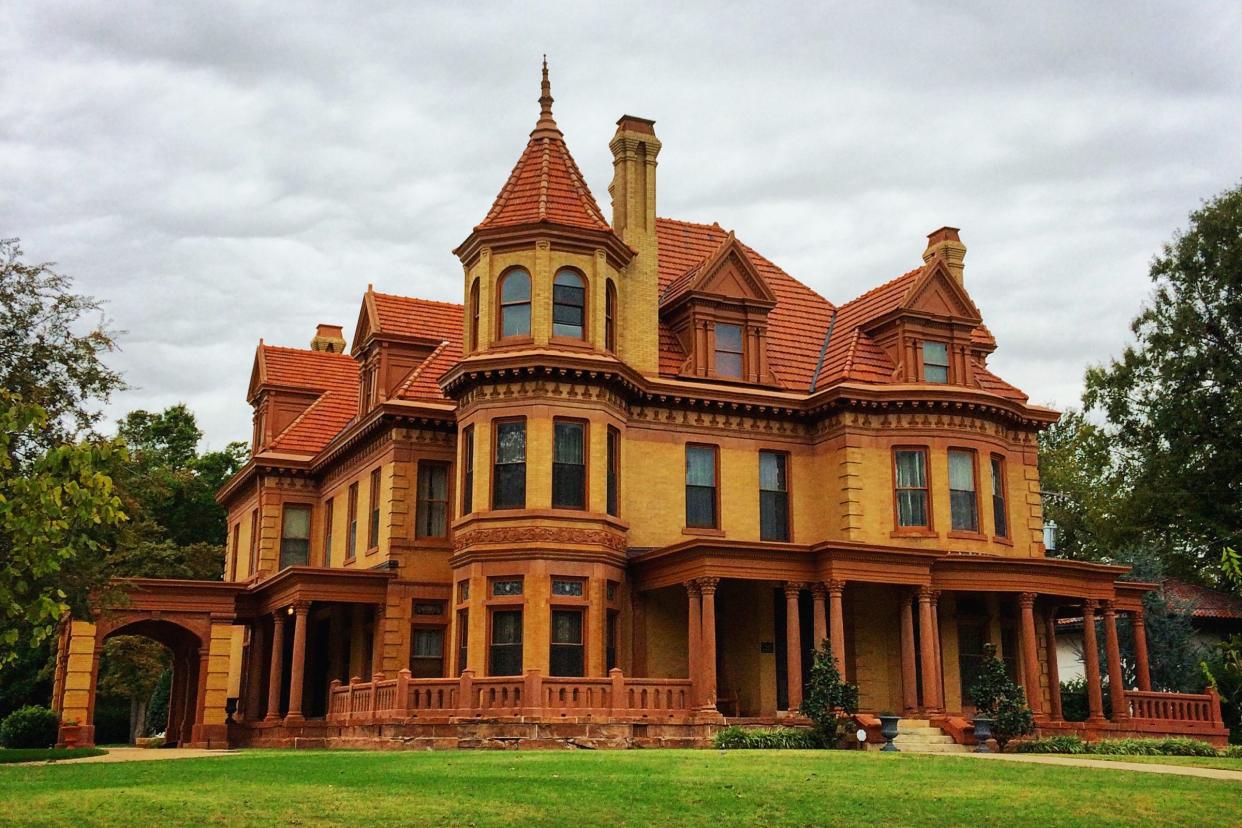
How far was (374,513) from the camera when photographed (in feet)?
114

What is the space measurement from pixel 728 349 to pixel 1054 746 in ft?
41.6

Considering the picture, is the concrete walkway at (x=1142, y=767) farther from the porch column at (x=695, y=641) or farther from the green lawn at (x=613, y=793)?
the porch column at (x=695, y=641)

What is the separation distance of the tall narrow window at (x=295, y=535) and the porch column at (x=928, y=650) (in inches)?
760

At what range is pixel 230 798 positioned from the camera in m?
14.6

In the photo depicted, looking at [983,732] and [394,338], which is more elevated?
[394,338]

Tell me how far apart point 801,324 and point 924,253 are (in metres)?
7.70

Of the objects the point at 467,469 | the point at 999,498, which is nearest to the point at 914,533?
the point at 999,498

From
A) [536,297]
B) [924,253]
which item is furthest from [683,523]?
[924,253]

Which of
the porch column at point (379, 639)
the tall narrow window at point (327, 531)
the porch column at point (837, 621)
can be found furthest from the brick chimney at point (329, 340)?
the porch column at point (837, 621)

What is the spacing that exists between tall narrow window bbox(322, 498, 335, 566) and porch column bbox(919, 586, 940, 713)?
58.0ft

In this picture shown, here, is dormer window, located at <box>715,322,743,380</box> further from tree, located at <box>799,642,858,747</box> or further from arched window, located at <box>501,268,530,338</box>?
tree, located at <box>799,642,858,747</box>

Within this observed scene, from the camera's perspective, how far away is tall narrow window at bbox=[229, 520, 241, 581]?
149 ft

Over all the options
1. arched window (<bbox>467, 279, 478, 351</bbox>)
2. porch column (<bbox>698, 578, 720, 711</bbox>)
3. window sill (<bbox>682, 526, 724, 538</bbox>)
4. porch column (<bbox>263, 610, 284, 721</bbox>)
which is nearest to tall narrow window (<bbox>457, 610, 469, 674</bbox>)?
porch column (<bbox>698, 578, 720, 711</bbox>)

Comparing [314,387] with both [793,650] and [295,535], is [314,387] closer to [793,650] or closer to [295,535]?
[295,535]
